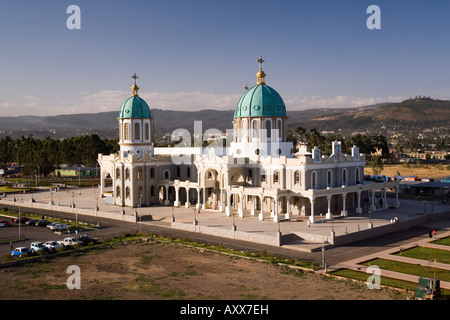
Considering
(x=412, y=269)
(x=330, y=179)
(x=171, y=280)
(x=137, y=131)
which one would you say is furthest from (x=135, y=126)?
(x=412, y=269)

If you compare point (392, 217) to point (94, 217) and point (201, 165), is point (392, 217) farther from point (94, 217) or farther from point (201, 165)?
point (94, 217)

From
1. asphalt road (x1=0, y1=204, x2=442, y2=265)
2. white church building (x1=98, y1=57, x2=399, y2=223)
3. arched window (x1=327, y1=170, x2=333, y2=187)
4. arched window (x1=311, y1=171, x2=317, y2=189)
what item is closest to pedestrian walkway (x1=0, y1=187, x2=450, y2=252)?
asphalt road (x1=0, y1=204, x2=442, y2=265)

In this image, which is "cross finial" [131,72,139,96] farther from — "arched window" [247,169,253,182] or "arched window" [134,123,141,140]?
"arched window" [247,169,253,182]

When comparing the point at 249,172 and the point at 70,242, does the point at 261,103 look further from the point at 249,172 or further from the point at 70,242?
the point at 70,242

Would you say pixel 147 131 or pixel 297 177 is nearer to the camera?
pixel 297 177

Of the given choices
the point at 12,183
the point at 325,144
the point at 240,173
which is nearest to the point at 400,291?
the point at 240,173

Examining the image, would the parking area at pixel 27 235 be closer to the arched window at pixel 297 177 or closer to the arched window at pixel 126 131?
the arched window at pixel 126 131
